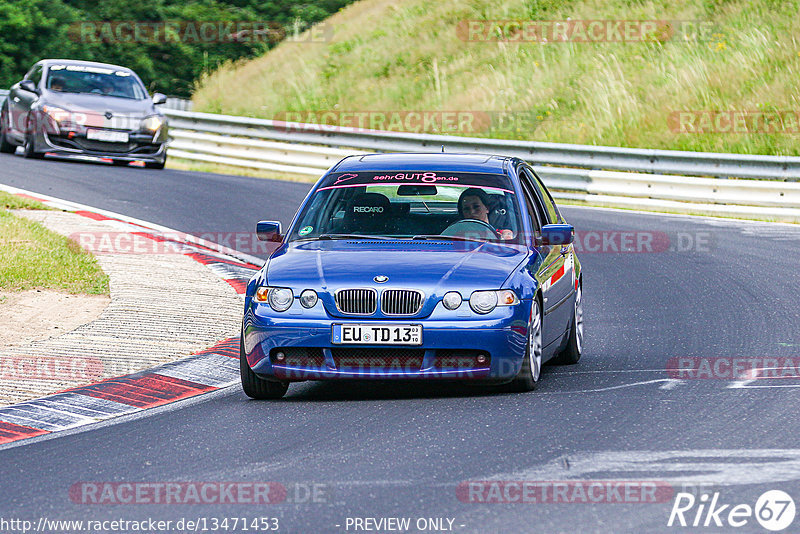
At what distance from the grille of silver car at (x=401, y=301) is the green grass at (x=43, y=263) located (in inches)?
188

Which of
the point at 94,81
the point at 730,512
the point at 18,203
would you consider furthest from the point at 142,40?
the point at 730,512

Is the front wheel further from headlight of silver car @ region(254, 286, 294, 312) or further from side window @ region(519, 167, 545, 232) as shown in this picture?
headlight of silver car @ region(254, 286, 294, 312)

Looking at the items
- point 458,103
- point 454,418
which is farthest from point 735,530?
point 458,103

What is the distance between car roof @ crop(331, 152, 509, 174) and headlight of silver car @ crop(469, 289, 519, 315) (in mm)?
1608

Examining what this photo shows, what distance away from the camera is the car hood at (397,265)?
7902mm

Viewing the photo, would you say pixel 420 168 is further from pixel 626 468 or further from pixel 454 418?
pixel 626 468

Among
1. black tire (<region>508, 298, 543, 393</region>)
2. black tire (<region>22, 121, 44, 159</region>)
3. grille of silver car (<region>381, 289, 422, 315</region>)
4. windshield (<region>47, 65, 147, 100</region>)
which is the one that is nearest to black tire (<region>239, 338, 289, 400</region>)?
grille of silver car (<region>381, 289, 422, 315</region>)

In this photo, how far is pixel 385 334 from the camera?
7.76m

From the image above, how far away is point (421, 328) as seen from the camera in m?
7.76

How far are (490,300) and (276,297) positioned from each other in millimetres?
1287

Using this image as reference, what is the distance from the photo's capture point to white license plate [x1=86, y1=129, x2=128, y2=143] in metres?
21.9

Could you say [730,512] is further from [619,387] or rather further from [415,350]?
[619,387]

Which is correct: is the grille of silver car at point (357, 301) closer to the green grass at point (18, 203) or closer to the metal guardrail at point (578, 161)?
the green grass at point (18, 203)

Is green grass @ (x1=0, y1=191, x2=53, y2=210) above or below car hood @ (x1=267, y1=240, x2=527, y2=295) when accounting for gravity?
below
